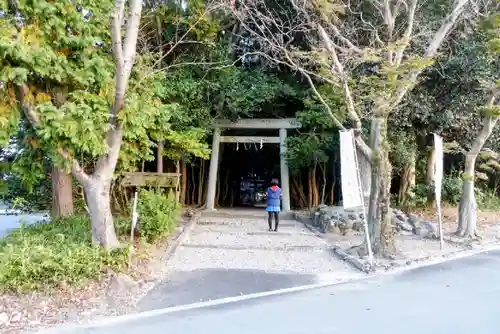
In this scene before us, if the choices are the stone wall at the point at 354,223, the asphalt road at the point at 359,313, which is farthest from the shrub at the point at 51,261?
the stone wall at the point at 354,223

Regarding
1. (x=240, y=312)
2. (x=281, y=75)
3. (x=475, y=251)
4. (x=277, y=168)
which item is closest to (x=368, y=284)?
(x=240, y=312)

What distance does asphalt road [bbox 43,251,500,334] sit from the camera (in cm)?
431

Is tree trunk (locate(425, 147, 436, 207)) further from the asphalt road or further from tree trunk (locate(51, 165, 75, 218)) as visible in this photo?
tree trunk (locate(51, 165, 75, 218))

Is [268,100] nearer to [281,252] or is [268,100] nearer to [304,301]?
[281,252]

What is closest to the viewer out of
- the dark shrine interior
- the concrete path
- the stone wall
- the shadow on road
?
the shadow on road

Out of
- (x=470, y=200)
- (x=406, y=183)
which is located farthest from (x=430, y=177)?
(x=470, y=200)

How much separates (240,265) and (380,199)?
2741 millimetres

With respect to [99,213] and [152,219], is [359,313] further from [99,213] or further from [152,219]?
[152,219]

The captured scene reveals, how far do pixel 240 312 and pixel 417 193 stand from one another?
1000cm

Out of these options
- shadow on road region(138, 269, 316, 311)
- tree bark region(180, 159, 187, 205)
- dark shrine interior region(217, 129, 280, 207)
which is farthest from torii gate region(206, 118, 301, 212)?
shadow on road region(138, 269, 316, 311)

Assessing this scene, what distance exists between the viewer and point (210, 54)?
1181 centimetres

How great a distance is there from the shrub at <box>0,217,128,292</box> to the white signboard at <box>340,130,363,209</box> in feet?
11.8

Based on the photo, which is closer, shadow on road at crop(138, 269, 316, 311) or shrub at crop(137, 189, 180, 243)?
shadow on road at crop(138, 269, 316, 311)

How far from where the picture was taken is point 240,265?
6953mm
